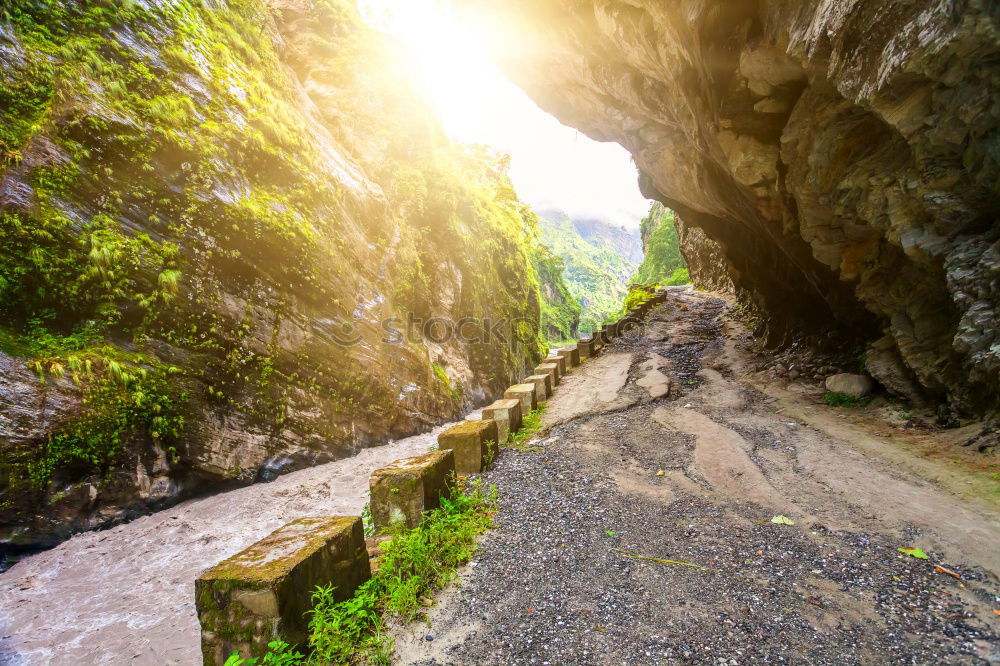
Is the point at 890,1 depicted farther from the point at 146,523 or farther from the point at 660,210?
the point at 660,210

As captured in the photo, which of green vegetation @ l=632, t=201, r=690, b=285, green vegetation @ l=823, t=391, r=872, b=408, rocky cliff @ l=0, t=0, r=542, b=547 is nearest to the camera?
rocky cliff @ l=0, t=0, r=542, b=547

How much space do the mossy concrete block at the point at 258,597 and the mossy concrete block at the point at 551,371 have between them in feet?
25.2

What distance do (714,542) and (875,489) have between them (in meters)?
2.38

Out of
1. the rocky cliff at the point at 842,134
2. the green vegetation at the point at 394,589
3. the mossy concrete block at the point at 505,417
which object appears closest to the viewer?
the green vegetation at the point at 394,589

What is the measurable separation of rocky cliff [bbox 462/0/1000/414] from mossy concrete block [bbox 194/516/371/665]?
676 cm

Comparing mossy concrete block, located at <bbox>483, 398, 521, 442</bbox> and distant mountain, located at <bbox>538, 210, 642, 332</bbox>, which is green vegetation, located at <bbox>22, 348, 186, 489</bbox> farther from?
distant mountain, located at <bbox>538, 210, 642, 332</bbox>

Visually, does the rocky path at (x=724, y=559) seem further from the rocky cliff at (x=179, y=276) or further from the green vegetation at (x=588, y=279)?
the green vegetation at (x=588, y=279)

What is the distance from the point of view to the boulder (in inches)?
297

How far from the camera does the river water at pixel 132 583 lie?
174 inches

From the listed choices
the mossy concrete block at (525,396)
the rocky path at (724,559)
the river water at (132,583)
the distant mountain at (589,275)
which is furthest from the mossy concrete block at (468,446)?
the distant mountain at (589,275)

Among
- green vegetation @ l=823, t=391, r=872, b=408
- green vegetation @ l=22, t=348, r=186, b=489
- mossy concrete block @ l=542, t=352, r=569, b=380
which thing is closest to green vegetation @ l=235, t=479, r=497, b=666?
green vegetation @ l=22, t=348, r=186, b=489

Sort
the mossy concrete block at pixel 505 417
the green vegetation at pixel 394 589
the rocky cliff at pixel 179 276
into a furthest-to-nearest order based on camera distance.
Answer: the mossy concrete block at pixel 505 417 → the rocky cliff at pixel 179 276 → the green vegetation at pixel 394 589

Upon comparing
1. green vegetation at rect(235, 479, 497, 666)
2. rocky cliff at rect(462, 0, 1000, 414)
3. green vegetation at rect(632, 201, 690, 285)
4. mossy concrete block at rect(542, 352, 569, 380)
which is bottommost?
green vegetation at rect(235, 479, 497, 666)

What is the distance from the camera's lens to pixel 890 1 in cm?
382
